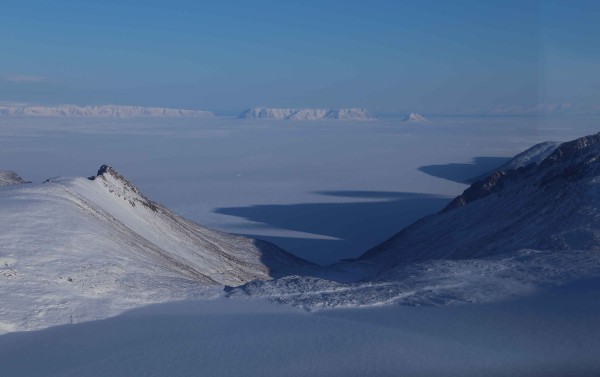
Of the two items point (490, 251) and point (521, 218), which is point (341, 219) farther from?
point (490, 251)

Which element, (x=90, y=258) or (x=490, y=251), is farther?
(x=490, y=251)

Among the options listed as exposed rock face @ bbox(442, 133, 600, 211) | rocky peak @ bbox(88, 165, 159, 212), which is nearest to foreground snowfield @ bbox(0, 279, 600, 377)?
exposed rock face @ bbox(442, 133, 600, 211)

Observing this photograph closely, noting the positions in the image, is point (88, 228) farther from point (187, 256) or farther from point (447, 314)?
point (447, 314)

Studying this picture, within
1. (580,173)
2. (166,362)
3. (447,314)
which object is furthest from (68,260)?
(580,173)

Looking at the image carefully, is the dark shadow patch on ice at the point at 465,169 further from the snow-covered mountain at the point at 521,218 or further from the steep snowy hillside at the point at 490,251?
the steep snowy hillside at the point at 490,251

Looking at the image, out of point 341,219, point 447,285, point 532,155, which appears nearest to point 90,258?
point 447,285

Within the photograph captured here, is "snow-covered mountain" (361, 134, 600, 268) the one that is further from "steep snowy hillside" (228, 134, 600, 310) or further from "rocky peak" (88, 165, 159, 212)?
"rocky peak" (88, 165, 159, 212)

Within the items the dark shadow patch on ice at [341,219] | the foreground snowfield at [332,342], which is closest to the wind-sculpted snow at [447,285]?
the foreground snowfield at [332,342]
